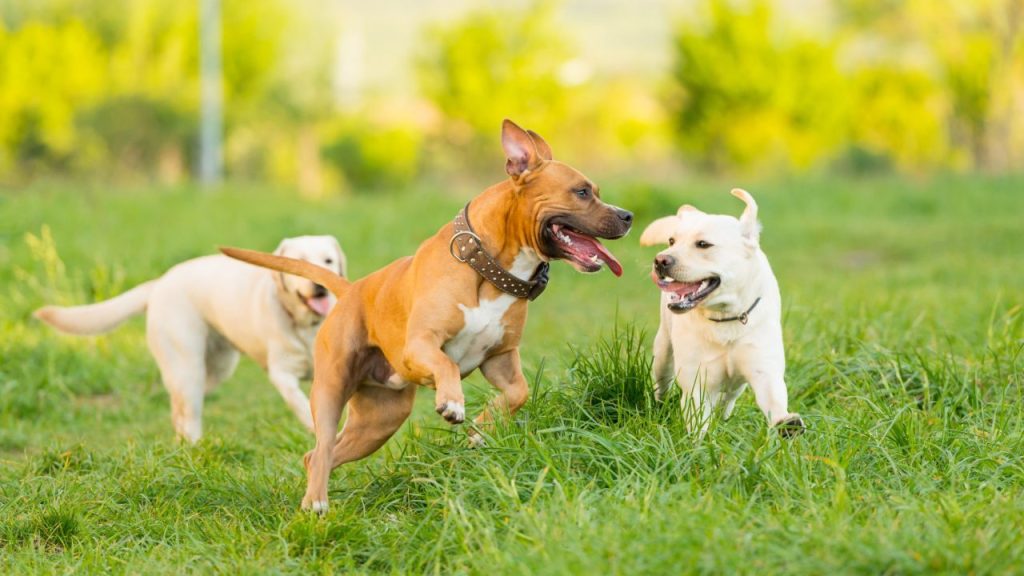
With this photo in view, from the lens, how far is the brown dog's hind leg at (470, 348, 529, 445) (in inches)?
204

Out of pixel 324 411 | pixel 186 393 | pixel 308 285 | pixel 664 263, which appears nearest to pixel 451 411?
pixel 324 411

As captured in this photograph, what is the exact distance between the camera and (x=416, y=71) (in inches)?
1400

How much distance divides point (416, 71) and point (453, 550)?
3203 centimetres

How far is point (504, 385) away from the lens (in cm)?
525

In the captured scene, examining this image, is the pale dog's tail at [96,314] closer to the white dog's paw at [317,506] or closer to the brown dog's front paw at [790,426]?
the white dog's paw at [317,506]

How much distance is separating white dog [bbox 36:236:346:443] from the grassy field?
1.08 ft

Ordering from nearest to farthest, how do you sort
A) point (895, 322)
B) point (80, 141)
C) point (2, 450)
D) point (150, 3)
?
point (2, 450), point (895, 322), point (80, 141), point (150, 3)

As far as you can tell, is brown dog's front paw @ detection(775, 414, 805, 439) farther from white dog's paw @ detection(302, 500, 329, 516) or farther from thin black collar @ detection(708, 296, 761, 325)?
white dog's paw @ detection(302, 500, 329, 516)

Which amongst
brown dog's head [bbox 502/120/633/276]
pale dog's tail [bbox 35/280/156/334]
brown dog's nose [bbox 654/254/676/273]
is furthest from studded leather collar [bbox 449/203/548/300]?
pale dog's tail [bbox 35/280/156/334]

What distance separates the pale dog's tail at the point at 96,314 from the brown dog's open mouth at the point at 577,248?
363 centimetres

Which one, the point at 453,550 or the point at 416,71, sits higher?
the point at 453,550

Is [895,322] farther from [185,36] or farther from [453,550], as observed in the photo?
[185,36]

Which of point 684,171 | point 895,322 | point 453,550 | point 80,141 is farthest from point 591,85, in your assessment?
point 453,550

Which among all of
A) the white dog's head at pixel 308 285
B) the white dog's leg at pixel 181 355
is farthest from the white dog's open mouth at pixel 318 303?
the white dog's leg at pixel 181 355
